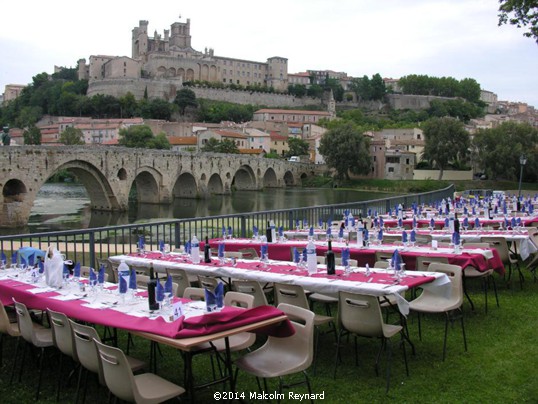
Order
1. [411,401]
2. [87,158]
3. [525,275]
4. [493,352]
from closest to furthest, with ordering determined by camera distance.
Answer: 1. [411,401]
2. [493,352]
3. [525,275]
4. [87,158]

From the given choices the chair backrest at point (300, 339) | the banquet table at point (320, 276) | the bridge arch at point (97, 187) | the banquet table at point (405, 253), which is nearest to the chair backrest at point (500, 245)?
the banquet table at point (405, 253)

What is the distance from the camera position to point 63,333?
4.82 meters

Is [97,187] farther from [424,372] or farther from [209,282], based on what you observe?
[424,372]

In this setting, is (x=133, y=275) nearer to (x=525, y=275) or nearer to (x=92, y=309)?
(x=92, y=309)

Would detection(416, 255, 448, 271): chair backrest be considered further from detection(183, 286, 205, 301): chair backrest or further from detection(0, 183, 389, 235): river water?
detection(0, 183, 389, 235): river water

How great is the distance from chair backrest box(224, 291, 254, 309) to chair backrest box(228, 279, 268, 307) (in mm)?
483

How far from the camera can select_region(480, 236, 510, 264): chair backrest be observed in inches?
347

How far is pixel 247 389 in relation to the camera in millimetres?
5098

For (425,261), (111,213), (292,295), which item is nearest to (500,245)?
(425,261)

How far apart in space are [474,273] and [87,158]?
3595cm

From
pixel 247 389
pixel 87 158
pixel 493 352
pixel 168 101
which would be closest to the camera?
pixel 247 389

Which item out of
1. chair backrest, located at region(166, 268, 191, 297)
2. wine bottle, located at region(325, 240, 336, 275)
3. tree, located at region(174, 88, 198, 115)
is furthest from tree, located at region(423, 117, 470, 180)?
chair backrest, located at region(166, 268, 191, 297)

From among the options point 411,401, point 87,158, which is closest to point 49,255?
point 411,401

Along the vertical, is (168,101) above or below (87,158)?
above
